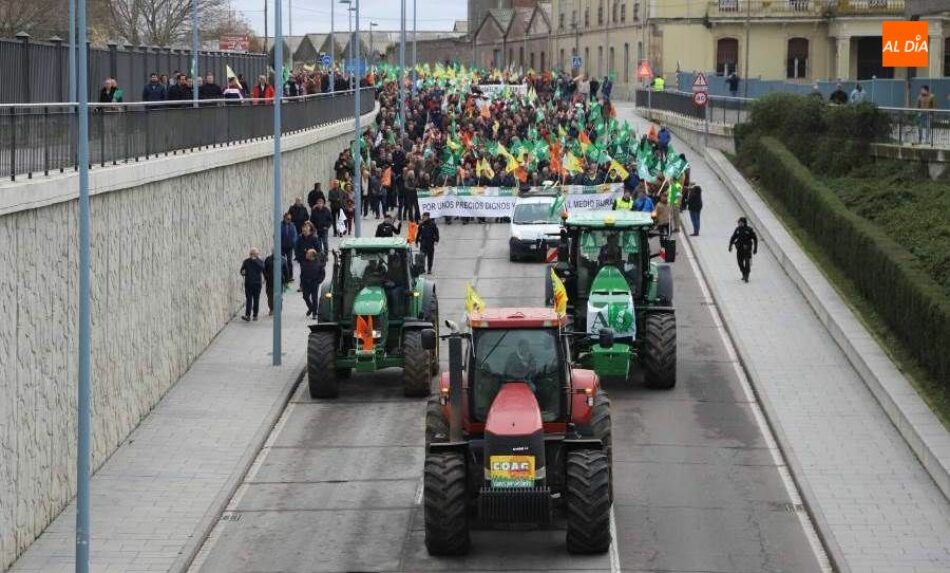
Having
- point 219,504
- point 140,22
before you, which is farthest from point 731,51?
point 219,504

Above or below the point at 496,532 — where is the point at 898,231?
above

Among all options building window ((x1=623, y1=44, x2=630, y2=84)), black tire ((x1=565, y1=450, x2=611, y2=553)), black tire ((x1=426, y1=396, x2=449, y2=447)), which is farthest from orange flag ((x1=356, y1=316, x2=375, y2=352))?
building window ((x1=623, y1=44, x2=630, y2=84))

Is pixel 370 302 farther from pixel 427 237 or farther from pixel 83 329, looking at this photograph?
pixel 427 237

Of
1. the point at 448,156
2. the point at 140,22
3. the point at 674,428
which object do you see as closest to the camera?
the point at 674,428

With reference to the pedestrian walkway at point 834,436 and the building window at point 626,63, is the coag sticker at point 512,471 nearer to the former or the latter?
the pedestrian walkway at point 834,436

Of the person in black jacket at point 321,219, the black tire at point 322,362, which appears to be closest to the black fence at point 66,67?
the person in black jacket at point 321,219

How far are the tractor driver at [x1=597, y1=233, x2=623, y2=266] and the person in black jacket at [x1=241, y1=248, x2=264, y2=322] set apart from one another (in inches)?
299

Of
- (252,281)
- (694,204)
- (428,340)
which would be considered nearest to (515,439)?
Result: (428,340)

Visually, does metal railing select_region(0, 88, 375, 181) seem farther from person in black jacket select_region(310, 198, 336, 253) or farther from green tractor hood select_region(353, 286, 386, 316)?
green tractor hood select_region(353, 286, 386, 316)

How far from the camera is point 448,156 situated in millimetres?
51844

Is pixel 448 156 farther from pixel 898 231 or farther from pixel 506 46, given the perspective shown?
pixel 506 46

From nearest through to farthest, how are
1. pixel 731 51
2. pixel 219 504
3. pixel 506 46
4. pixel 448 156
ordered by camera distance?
pixel 219 504 < pixel 448 156 < pixel 731 51 < pixel 506 46

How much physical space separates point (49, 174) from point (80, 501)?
556cm

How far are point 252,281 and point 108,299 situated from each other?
9468mm
